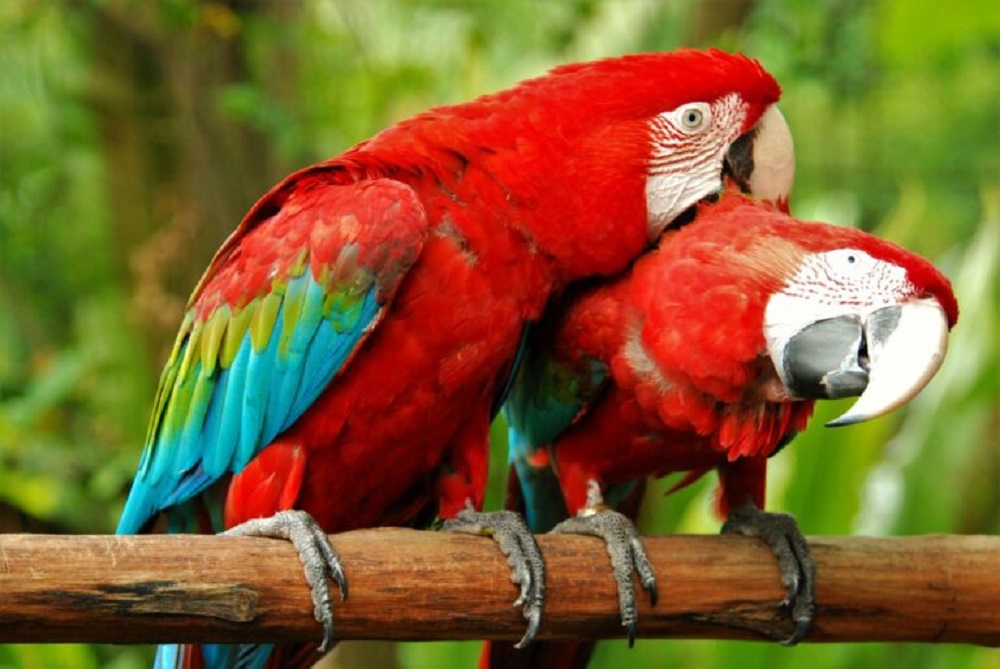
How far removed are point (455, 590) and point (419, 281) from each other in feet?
1.37

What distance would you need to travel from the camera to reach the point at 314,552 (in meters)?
1.48

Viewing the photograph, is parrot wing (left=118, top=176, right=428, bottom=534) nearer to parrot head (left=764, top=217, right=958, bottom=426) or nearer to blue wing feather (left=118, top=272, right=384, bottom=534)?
blue wing feather (left=118, top=272, right=384, bottom=534)

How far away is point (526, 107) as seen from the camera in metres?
1.78

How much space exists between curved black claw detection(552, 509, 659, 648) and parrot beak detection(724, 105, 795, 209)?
1.75 ft

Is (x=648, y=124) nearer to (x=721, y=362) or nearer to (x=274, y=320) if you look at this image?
(x=721, y=362)

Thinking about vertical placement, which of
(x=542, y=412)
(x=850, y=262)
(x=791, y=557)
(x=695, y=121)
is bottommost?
(x=791, y=557)

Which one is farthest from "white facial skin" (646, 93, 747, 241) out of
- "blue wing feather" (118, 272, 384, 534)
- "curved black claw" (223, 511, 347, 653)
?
"curved black claw" (223, 511, 347, 653)

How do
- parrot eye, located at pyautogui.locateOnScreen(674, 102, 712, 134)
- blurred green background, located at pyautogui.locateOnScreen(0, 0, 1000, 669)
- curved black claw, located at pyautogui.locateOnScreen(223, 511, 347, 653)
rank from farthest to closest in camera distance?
1. blurred green background, located at pyautogui.locateOnScreen(0, 0, 1000, 669)
2. parrot eye, located at pyautogui.locateOnScreen(674, 102, 712, 134)
3. curved black claw, located at pyautogui.locateOnScreen(223, 511, 347, 653)

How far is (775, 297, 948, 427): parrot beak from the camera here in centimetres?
146

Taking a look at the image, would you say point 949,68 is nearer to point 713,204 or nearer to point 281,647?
point 713,204

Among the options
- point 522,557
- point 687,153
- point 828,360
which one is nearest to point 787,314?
point 828,360

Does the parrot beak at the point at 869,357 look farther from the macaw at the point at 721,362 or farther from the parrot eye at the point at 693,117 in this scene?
the parrot eye at the point at 693,117

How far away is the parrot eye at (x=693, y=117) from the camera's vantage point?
5.79 ft

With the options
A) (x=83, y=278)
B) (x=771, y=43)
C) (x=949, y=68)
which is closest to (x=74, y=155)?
(x=83, y=278)
